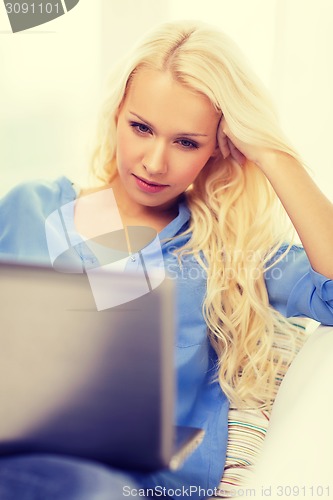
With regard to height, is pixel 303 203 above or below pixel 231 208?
above

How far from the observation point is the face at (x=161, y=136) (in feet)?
3.83

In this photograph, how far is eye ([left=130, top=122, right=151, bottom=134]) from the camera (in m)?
1.20

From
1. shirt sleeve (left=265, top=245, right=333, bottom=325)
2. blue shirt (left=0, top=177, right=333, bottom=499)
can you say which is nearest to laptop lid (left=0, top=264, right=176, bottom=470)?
blue shirt (left=0, top=177, right=333, bottom=499)

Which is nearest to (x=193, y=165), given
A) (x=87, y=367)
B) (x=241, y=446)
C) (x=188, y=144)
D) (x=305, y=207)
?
(x=188, y=144)

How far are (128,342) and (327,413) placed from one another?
15.7 inches

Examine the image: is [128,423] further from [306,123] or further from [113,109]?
[306,123]

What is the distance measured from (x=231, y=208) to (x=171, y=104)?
11.6 inches

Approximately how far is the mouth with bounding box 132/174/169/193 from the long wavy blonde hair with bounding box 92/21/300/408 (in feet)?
0.40

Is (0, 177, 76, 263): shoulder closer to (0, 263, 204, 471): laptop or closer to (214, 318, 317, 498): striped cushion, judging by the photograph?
(214, 318, 317, 498): striped cushion

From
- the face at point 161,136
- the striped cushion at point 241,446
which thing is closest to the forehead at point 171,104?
the face at point 161,136

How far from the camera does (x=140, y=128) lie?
1213mm

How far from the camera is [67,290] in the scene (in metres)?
0.63

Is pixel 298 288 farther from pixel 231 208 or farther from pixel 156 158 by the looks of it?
pixel 156 158

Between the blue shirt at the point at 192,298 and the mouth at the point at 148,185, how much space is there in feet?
0.32
